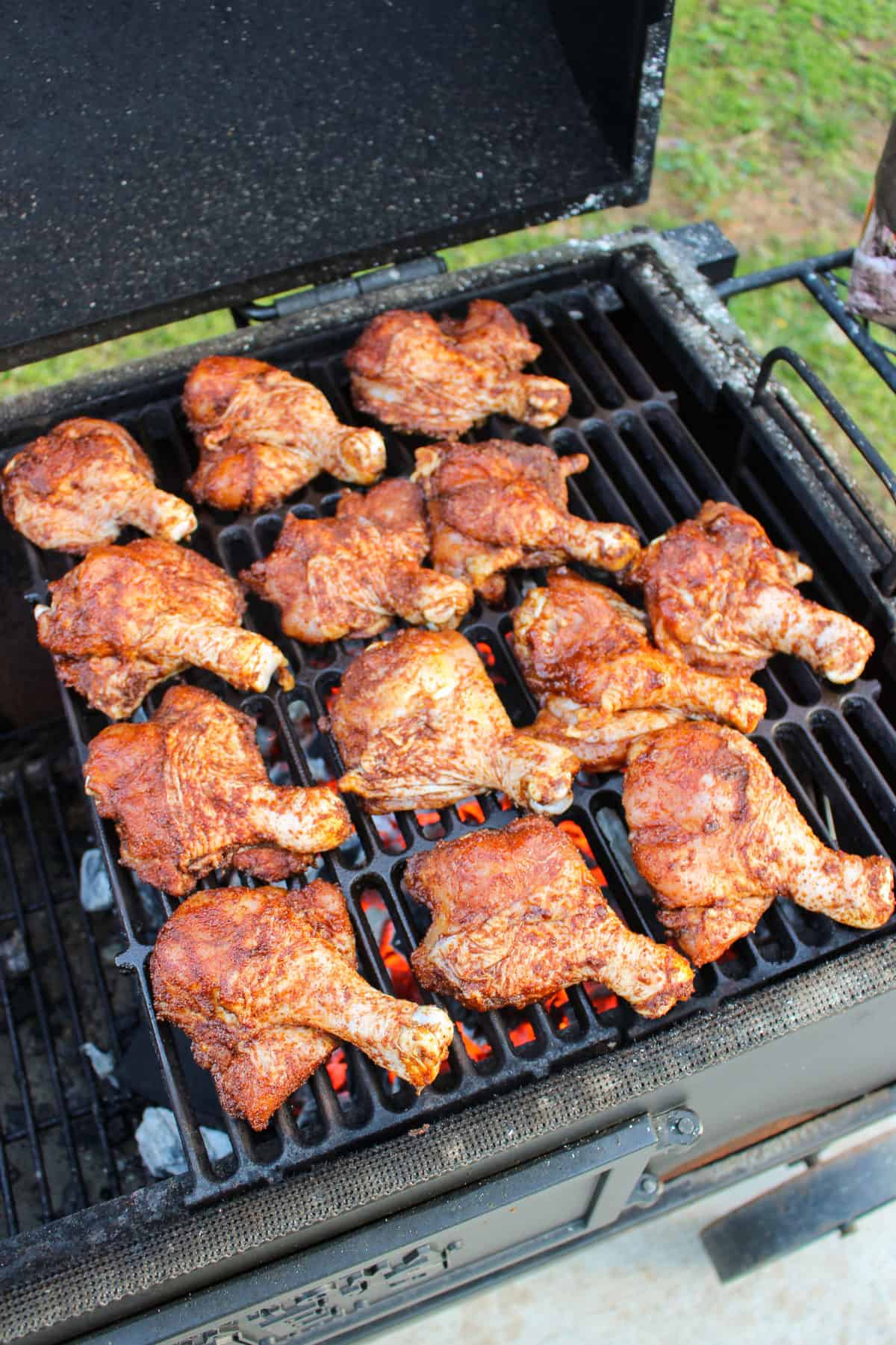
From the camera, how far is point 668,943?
2.24 m

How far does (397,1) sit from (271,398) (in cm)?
112

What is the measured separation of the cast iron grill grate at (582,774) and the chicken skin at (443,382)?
0.25 feet

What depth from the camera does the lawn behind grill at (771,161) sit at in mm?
5934

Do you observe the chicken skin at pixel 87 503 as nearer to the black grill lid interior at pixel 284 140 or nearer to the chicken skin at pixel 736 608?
the black grill lid interior at pixel 284 140

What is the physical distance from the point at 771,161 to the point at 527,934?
6673mm

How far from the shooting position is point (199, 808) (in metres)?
2.34

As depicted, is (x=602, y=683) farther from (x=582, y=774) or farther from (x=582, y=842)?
(x=582, y=842)

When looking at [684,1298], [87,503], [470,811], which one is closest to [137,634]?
[87,503]

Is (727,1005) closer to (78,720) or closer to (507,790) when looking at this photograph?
(507,790)

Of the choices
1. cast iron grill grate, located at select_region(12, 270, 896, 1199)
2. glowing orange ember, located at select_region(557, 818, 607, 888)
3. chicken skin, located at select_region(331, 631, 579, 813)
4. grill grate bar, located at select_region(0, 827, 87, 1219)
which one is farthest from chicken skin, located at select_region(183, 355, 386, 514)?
grill grate bar, located at select_region(0, 827, 87, 1219)

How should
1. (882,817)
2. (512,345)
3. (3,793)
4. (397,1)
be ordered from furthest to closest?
(3,793)
(512,345)
(397,1)
(882,817)

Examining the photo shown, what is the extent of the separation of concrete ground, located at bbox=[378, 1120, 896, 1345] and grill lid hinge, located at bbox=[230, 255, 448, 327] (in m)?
3.12

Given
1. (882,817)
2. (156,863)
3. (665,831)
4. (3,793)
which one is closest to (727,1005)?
(665,831)

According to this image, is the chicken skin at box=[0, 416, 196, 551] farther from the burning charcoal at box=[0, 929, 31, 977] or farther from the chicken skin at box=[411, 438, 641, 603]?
the burning charcoal at box=[0, 929, 31, 977]
